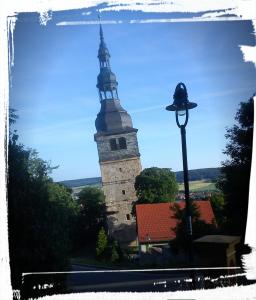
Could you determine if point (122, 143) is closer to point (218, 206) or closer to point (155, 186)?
point (155, 186)

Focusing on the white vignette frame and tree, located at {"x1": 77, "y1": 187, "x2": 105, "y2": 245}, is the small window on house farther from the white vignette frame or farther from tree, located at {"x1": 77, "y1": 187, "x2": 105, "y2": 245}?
the white vignette frame

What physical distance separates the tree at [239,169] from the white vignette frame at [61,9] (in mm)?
80

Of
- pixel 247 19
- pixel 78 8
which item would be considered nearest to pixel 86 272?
pixel 78 8

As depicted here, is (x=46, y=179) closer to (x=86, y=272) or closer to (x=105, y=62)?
(x=86, y=272)

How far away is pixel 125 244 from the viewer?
2102mm

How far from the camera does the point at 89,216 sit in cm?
210

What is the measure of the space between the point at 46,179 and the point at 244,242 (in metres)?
1.22

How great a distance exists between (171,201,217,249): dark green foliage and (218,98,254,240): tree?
5.0 inches

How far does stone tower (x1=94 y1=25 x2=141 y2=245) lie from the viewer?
1.99 m

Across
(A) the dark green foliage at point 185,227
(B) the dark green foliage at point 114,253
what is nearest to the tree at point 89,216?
(B) the dark green foliage at point 114,253

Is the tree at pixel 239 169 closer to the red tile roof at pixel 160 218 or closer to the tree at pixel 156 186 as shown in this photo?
the red tile roof at pixel 160 218

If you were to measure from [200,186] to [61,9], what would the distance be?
4.43 feet

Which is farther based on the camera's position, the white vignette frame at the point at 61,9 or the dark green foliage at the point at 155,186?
the dark green foliage at the point at 155,186

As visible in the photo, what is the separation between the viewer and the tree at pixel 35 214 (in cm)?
182
